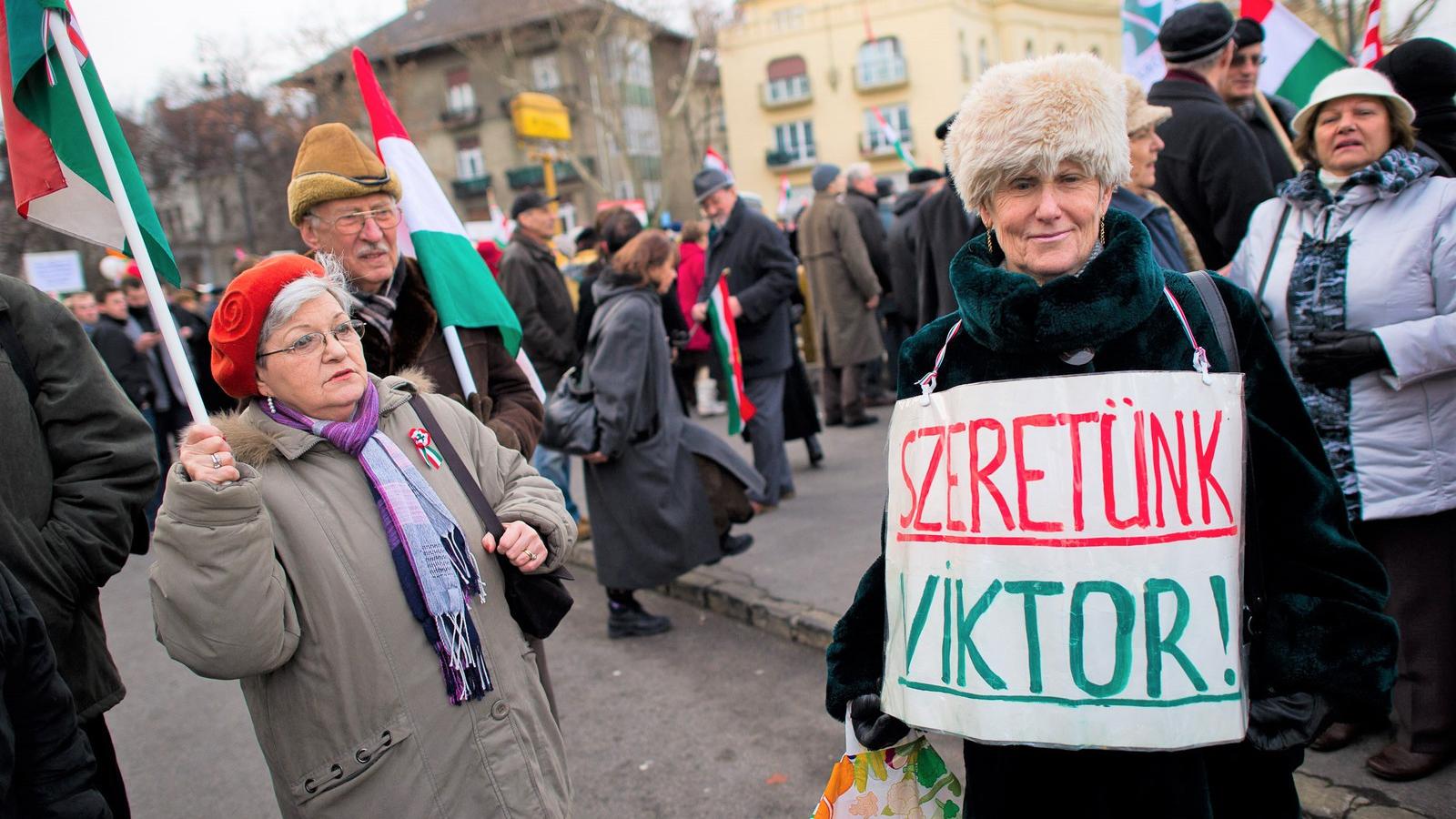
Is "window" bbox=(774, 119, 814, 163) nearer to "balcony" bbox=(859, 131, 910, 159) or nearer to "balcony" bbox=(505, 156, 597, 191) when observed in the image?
"balcony" bbox=(859, 131, 910, 159)

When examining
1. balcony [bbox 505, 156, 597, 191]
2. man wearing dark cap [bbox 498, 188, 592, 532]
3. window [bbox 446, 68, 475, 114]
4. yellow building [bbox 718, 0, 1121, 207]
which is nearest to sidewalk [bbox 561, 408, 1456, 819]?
man wearing dark cap [bbox 498, 188, 592, 532]

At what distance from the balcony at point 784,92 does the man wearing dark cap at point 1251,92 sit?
4373 cm

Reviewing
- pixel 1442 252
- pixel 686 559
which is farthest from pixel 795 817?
pixel 1442 252

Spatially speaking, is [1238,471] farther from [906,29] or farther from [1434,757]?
[906,29]

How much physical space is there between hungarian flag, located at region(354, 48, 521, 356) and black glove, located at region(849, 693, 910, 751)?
1.98 m

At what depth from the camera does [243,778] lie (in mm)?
4320

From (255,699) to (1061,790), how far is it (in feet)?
5.44

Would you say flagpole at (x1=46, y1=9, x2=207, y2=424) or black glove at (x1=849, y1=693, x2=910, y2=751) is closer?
black glove at (x1=849, y1=693, x2=910, y2=751)

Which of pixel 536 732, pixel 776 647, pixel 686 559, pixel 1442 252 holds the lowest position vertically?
pixel 776 647

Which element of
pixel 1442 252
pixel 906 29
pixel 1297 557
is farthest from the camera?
pixel 906 29

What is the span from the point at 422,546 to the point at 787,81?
157ft

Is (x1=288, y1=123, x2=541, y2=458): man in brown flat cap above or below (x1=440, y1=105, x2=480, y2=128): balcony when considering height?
below

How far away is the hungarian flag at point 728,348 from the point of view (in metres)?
6.80

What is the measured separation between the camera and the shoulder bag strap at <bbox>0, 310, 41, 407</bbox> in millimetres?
2555
